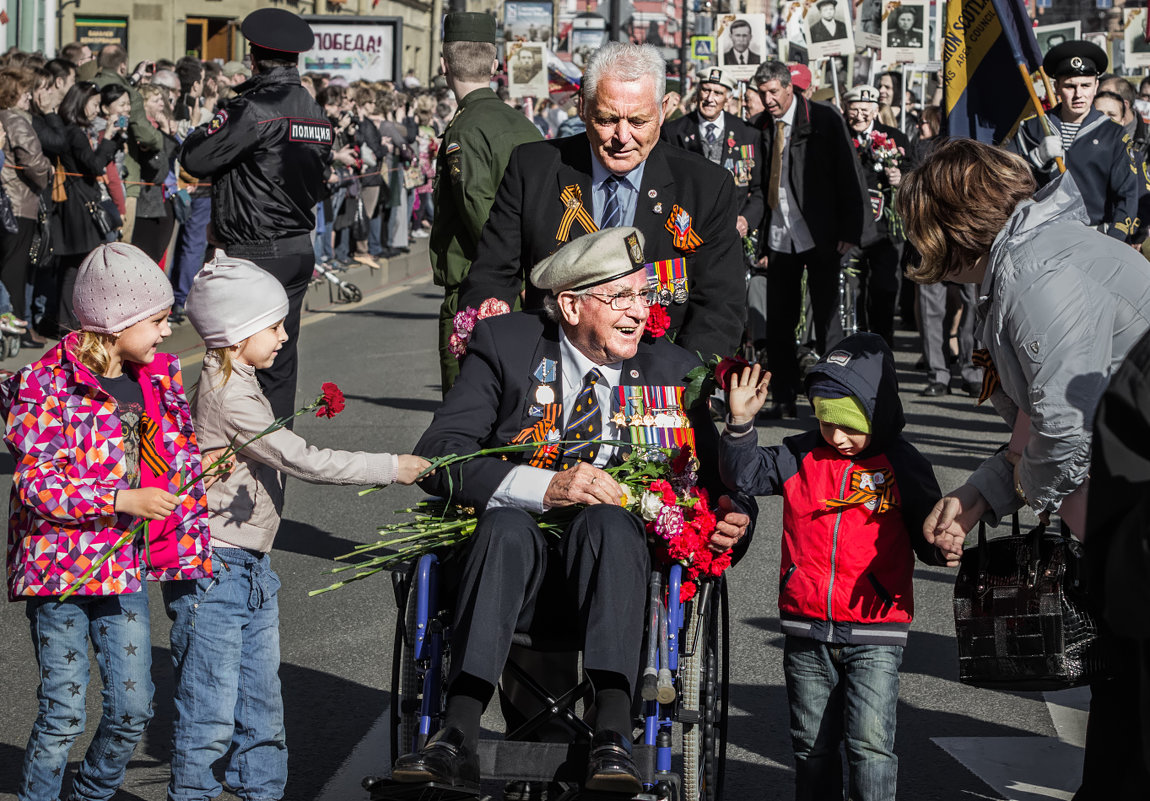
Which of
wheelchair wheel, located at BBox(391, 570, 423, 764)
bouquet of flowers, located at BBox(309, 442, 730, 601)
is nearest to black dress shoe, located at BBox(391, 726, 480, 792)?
wheelchair wheel, located at BBox(391, 570, 423, 764)

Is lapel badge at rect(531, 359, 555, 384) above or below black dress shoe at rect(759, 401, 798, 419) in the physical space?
above

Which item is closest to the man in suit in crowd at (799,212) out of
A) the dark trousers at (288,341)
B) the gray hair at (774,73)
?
the gray hair at (774,73)

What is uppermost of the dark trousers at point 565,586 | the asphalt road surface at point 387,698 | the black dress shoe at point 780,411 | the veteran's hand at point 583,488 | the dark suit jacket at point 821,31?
the dark suit jacket at point 821,31

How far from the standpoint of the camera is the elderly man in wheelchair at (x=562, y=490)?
3.93m

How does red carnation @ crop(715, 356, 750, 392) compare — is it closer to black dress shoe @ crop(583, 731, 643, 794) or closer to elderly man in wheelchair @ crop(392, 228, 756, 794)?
elderly man in wheelchair @ crop(392, 228, 756, 794)

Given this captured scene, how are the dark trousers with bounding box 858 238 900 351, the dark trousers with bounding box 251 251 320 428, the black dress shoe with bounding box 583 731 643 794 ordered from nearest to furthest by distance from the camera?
the black dress shoe with bounding box 583 731 643 794
the dark trousers with bounding box 251 251 320 428
the dark trousers with bounding box 858 238 900 351

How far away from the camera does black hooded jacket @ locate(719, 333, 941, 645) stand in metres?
4.28

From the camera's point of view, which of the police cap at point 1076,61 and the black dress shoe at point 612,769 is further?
the police cap at point 1076,61

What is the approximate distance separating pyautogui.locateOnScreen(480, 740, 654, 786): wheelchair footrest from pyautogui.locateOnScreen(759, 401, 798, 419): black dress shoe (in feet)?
24.7

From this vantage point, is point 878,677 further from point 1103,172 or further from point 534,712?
point 1103,172

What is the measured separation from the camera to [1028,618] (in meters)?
3.82

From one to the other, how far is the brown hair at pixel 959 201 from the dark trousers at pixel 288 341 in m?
4.06

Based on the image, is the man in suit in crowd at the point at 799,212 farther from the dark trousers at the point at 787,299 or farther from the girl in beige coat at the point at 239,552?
the girl in beige coat at the point at 239,552

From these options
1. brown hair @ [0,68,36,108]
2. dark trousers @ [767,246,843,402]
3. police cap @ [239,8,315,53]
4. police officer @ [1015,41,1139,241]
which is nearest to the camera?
police cap @ [239,8,315,53]
